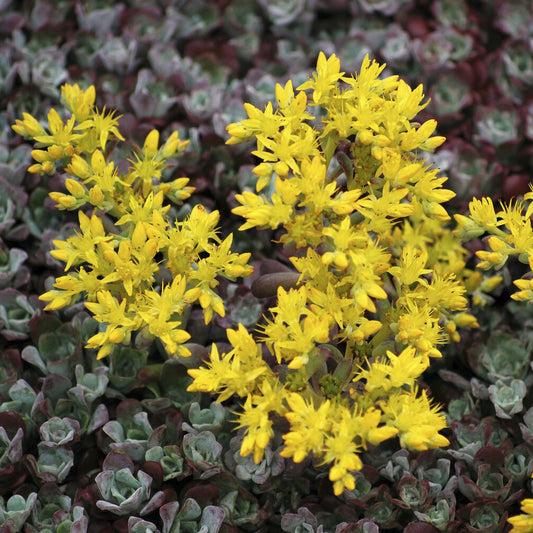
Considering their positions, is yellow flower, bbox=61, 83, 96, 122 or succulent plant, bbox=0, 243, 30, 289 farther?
succulent plant, bbox=0, 243, 30, 289

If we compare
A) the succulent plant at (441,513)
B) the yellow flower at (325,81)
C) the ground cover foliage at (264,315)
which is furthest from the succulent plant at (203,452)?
the yellow flower at (325,81)

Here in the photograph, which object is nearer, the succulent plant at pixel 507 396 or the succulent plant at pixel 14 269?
the succulent plant at pixel 507 396

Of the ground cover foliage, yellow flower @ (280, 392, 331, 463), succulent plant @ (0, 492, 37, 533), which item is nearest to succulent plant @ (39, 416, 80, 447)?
the ground cover foliage

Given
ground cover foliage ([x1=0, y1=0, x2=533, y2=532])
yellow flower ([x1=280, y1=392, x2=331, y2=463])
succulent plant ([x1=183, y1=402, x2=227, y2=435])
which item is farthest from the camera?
succulent plant ([x1=183, y1=402, x2=227, y2=435])

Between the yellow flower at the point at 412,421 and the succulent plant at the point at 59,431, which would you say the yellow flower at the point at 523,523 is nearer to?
the yellow flower at the point at 412,421

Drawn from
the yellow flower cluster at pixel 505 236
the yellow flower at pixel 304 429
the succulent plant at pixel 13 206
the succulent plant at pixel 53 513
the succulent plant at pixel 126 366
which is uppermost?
the yellow flower cluster at pixel 505 236

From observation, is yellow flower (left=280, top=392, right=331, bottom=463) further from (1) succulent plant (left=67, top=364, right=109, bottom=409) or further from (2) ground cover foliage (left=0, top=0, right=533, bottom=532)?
(1) succulent plant (left=67, top=364, right=109, bottom=409)

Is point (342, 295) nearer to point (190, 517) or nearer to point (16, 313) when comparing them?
point (190, 517)

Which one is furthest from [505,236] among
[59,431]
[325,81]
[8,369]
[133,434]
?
[8,369]
